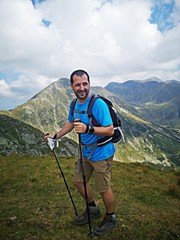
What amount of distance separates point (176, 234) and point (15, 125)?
107796mm

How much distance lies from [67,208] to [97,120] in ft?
14.5

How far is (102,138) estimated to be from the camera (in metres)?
5.96

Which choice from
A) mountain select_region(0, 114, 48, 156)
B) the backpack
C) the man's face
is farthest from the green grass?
mountain select_region(0, 114, 48, 156)

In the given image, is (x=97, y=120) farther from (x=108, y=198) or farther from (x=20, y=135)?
(x=20, y=135)

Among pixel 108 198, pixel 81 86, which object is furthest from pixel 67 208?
pixel 81 86

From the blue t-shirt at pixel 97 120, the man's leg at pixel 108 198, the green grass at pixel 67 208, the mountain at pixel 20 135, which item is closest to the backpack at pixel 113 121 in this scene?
the blue t-shirt at pixel 97 120

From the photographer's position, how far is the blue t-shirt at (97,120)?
5629 millimetres

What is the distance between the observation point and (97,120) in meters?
5.79

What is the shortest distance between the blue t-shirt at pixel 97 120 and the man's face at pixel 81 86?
20 cm

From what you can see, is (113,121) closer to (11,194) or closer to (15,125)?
(11,194)

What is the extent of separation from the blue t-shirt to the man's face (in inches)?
7.9

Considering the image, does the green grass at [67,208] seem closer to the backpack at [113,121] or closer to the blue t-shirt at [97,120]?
the blue t-shirt at [97,120]

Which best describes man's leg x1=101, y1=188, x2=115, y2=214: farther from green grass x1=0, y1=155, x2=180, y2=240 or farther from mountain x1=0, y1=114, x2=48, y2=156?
mountain x1=0, y1=114, x2=48, y2=156

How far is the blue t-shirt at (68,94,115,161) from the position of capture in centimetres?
563
